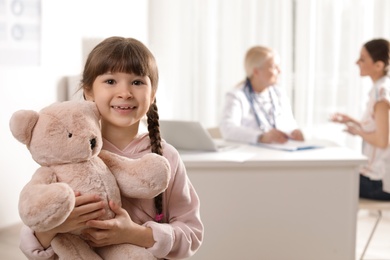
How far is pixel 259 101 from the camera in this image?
3.63m

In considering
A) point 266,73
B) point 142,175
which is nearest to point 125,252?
point 142,175

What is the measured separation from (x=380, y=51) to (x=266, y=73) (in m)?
0.68

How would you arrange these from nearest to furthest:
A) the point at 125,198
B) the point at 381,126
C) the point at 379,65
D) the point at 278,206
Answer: the point at 125,198
the point at 278,206
the point at 381,126
the point at 379,65

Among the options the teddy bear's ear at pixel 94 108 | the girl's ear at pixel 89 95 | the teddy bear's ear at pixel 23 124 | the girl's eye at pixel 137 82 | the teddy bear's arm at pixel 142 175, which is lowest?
the teddy bear's arm at pixel 142 175

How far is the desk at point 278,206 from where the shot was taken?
2498mm

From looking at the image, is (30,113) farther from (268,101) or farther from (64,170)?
(268,101)

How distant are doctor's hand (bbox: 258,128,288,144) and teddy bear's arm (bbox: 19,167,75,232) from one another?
2076 millimetres

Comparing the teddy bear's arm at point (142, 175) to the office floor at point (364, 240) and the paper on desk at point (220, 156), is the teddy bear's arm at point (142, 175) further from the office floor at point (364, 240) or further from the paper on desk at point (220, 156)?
the office floor at point (364, 240)

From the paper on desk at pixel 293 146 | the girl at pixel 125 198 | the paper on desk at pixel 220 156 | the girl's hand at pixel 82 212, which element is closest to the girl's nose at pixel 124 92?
the girl at pixel 125 198

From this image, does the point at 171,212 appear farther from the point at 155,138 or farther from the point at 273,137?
the point at 273,137

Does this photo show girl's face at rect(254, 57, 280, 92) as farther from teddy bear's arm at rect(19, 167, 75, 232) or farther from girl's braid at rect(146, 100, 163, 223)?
teddy bear's arm at rect(19, 167, 75, 232)

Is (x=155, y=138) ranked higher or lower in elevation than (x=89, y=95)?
lower

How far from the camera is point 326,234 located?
257 centimetres

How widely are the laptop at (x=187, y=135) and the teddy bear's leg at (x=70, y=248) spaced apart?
52.1 inches
